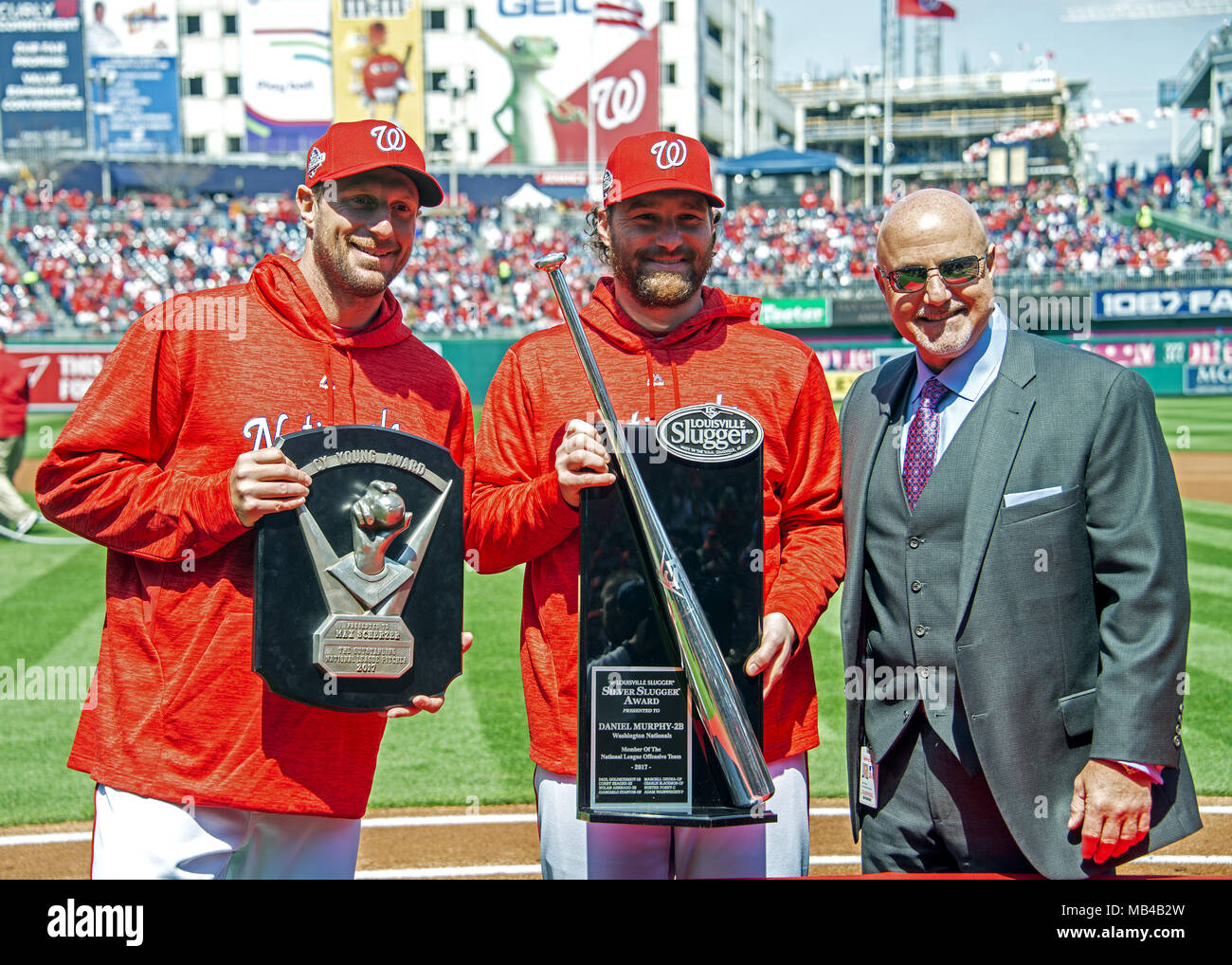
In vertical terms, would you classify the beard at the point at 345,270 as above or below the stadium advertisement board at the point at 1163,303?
below

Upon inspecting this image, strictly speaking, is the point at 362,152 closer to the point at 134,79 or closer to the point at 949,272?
the point at 949,272

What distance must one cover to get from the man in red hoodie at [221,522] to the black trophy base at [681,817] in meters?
0.48

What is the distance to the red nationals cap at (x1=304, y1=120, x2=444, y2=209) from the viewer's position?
9.50 ft

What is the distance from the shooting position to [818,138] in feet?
170

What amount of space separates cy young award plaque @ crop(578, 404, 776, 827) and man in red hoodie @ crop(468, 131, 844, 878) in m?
0.12

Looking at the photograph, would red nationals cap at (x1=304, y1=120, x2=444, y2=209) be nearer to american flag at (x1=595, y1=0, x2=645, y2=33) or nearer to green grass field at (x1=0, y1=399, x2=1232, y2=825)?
green grass field at (x1=0, y1=399, x2=1232, y2=825)

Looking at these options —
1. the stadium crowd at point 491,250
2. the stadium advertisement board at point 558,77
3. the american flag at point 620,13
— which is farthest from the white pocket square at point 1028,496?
the american flag at point 620,13

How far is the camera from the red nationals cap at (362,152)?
289 cm

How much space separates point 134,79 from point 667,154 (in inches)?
2140

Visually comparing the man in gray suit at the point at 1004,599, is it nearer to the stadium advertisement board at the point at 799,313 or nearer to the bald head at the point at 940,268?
the bald head at the point at 940,268

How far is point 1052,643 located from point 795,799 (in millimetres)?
742

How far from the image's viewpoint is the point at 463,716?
739 cm
